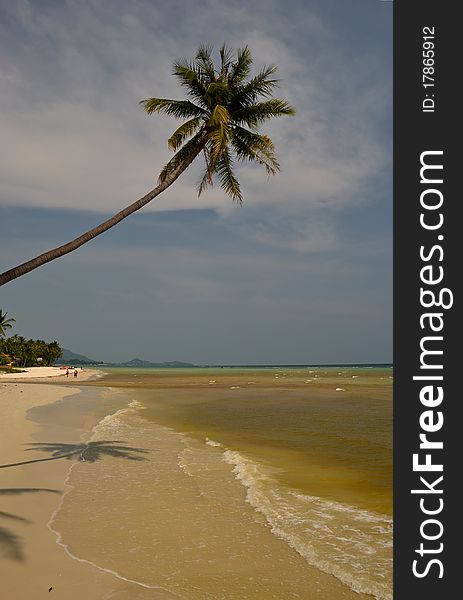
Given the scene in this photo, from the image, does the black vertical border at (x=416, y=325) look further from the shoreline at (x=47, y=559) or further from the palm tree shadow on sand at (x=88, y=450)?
the palm tree shadow on sand at (x=88, y=450)

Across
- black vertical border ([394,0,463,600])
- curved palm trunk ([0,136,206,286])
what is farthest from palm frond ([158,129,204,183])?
black vertical border ([394,0,463,600])

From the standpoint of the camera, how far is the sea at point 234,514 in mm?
6355

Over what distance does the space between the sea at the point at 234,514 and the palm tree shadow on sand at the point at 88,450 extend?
9 centimetres

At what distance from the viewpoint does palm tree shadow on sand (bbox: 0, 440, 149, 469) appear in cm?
1377

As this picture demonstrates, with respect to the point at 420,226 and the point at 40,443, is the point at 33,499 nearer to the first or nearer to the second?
the point at 40,443

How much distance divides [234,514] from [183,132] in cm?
975

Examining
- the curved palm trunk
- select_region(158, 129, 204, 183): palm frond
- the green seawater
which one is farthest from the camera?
select_region(158, 129, 204, 183): palm frond

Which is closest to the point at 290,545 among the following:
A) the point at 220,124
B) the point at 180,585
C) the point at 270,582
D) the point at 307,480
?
the point at 270,582

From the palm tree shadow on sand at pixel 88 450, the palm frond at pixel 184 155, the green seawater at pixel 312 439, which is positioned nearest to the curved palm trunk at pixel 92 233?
the palm frond at pixel 184 155

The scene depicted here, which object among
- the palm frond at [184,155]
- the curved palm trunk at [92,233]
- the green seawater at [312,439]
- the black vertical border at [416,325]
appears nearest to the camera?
the black vertical border at [416,325]

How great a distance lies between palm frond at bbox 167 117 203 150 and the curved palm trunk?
1.78 ft

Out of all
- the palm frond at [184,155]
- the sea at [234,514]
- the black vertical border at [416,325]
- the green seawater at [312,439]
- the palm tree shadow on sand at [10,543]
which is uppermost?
the palm frond at [184,155]

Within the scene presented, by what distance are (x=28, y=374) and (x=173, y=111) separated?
249ft

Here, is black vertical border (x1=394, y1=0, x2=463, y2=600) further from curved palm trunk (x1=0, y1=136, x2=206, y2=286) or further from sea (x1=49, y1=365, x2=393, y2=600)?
curved palm trunk (x1=0, y1=136, x2=206, y2=286)
